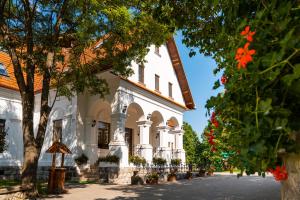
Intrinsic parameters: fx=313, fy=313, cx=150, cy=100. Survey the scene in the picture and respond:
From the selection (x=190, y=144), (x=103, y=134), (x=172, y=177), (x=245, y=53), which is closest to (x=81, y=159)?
(x=103, y=134)

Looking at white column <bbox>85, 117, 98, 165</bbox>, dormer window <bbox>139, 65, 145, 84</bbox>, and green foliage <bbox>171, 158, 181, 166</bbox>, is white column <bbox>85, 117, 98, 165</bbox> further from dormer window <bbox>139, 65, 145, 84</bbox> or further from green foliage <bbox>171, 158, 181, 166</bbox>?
green foliage <bbox>171, 158, 181, 166</bbox>

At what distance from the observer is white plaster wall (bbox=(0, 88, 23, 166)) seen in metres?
19.2

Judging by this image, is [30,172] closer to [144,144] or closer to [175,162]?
[144,144]

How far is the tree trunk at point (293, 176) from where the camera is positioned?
1.93 metres

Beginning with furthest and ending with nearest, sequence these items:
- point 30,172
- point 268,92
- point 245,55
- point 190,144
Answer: point 190,144, point 30,172, point 268,92, point 245,55

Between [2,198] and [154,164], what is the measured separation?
1158 centimetres

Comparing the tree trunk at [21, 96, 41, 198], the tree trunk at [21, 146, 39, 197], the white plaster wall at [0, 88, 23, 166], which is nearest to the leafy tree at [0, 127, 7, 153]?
the white plaster wall at [0, 88, 23, 166]

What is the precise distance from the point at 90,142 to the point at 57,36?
8.73 meters

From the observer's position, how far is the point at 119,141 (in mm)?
17703

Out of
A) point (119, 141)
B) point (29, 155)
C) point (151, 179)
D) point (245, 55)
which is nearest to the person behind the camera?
point (245, 55)

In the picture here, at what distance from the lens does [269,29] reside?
1657 mm

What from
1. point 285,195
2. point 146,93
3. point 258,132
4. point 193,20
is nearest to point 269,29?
point 258,132

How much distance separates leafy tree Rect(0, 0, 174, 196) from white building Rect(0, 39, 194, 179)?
4.72 meters

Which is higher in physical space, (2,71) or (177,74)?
(177,74)
